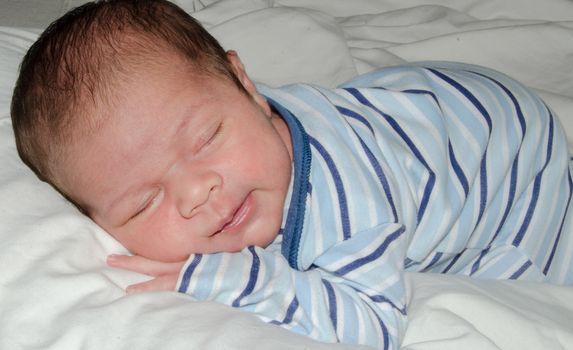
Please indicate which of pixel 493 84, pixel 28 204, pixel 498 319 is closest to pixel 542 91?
pixel 493 84

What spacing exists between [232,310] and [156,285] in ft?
0.45

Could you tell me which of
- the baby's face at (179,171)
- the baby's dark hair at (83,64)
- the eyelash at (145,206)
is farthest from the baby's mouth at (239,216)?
the baby's dark hair at (83,64)

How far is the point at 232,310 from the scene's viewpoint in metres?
1.00

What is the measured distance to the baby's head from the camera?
43.4 inches

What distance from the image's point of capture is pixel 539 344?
3.46ft

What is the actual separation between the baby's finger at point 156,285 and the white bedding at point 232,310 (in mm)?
17

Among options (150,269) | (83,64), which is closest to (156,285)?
(150,269)

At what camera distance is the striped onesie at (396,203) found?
3.59 feet

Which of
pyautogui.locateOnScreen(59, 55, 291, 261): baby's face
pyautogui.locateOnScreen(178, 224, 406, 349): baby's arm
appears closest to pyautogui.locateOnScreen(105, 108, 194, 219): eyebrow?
pyautogui.locateOnScreen(59, 55, 291, 261): baby's face

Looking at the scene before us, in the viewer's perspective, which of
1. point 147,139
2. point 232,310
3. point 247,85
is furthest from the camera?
point 247,85

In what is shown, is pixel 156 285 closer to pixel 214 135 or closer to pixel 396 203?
pixel 214 135

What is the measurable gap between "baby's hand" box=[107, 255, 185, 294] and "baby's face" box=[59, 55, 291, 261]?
13mm

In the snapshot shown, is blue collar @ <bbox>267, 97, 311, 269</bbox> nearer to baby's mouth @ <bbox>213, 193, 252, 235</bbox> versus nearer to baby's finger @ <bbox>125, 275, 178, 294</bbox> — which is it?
baby's mouth @ <bbox>213, 193, 252, 235</bbox>

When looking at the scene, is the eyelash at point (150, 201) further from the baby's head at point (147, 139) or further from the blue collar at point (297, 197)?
the blue collar at point (297, 197)
